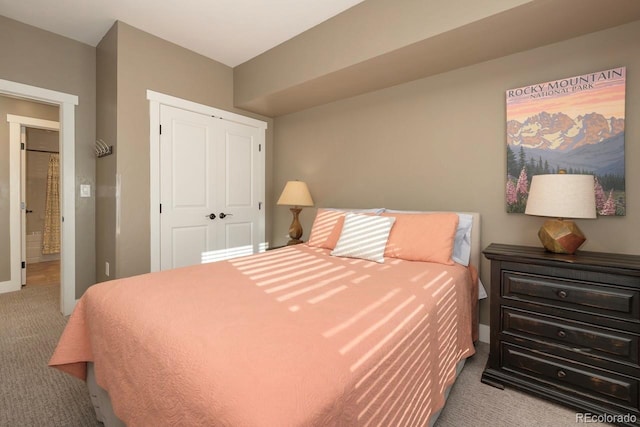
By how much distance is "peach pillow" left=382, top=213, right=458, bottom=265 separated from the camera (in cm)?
208

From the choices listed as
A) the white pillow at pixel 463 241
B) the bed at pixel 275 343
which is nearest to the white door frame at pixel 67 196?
the bed at pixel 275 343

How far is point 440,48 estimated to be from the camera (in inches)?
85.7

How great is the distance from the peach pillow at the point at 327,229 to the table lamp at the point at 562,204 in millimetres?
1400

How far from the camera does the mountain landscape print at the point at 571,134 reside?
190 centimetres

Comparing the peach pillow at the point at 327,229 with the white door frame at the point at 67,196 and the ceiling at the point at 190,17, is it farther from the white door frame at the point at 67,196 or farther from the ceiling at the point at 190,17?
the white door frame at the point at 67,196

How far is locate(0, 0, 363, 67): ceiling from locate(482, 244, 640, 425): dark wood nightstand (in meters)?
2.35

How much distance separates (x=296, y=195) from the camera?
10.9 feet

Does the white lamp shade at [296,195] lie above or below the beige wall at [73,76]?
below

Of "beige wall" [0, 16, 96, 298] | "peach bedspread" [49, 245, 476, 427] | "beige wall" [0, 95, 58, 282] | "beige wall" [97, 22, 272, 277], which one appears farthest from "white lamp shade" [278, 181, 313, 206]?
"beige wall" [0, 95, 58, 282]

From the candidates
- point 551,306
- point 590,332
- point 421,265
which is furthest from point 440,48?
point 590,332

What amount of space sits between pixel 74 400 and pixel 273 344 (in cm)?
164

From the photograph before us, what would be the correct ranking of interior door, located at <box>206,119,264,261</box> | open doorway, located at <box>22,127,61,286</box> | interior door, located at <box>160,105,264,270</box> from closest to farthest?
1. interior door, located at <box>160,105,264,270</box>
2. interior door, located at <box>206,119,264,261</box>
3. open doorway, located at <box>22,127,61,286</box>

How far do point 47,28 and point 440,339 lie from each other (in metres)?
4.15

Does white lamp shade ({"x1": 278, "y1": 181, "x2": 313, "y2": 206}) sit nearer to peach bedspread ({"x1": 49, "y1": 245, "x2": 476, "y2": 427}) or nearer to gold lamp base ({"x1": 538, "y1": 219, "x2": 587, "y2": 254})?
peach bedspread ({"x1": 49, "y1": 245, "x2": 476, "y2": 427})
